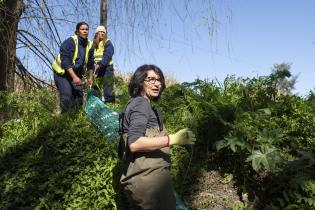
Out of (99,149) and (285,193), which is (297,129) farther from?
(99,149)

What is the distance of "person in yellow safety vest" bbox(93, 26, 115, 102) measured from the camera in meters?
6.80

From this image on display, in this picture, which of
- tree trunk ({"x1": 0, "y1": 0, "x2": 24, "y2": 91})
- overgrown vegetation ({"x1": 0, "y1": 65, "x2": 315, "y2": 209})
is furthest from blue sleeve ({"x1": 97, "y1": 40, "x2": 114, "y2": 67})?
tree trunk ({"x1": 0, "y1": 0, "x2": 24, "y2": 91})

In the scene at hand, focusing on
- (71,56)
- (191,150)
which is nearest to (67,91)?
(71,56)

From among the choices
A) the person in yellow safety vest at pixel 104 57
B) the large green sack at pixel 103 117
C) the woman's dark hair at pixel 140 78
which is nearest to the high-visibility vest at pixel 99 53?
→ the person in yellow safety vest at pixel 104 57

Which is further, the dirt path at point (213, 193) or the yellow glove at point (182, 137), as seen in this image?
the dirt path at point (213, 193)

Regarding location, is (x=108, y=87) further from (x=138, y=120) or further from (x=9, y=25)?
(x=138, y=120)

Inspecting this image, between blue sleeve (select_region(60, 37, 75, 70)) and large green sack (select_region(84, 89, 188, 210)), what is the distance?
0.63 metres

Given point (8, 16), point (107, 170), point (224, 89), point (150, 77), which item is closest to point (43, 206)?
point (107, 170)

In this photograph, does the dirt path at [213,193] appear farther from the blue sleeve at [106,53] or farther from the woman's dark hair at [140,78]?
the blue sleeve at [106,53]

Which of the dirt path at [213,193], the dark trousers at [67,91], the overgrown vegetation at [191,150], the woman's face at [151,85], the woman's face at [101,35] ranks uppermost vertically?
the woman's face at [101,35]

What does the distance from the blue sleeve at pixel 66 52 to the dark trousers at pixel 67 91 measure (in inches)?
10.6

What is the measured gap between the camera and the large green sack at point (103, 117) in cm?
535

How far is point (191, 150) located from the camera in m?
5.48

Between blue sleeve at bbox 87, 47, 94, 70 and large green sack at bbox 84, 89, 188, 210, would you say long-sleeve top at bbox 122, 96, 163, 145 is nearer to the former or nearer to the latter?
large green sack at bbox 84, 89, 188, 210
